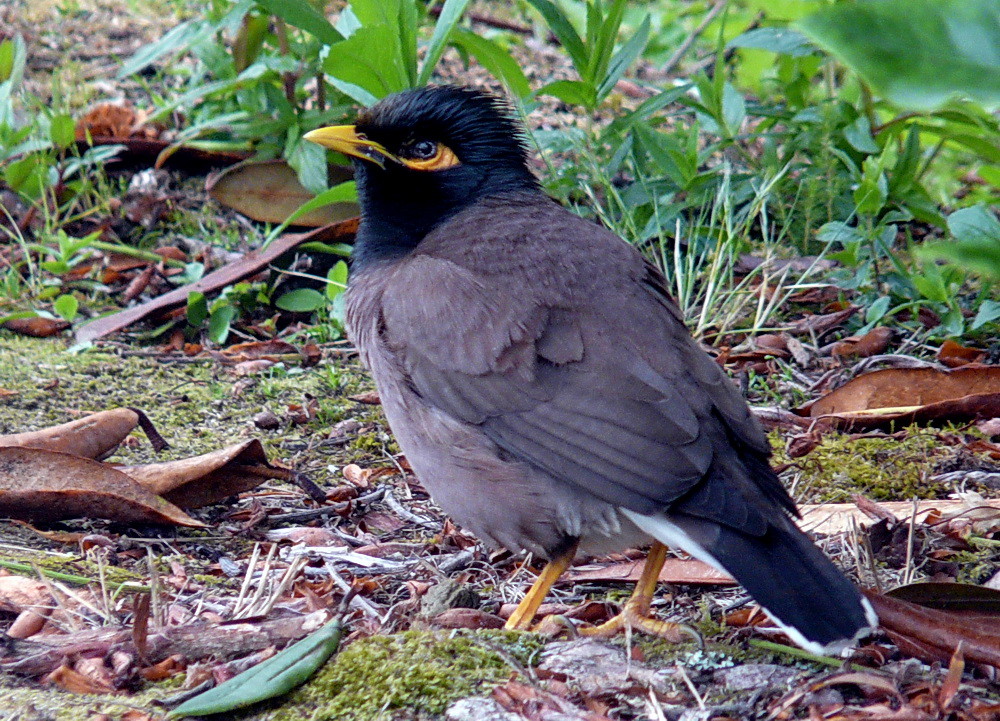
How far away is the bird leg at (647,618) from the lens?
2717mm

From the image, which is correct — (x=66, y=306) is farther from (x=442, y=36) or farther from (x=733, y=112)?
(x=733, y=112)

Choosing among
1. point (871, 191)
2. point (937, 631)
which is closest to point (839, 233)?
point (871, 191)

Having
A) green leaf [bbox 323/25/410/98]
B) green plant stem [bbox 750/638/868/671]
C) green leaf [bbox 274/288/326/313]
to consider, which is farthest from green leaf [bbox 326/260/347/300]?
green plant stem [bbox 750/638/868/671]

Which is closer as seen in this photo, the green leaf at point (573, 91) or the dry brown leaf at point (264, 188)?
the green leaf at point (573, 91)

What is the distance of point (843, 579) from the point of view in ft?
8.34

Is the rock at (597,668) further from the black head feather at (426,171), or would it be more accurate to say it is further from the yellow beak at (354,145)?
the yellow beak at (354,145)

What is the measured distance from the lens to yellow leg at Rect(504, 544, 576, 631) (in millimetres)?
2996

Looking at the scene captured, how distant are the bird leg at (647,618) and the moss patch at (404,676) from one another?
0.32m

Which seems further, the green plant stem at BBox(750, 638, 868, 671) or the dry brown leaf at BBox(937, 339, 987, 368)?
the dry brown leaf at BBox(937, 339, 987, 368)

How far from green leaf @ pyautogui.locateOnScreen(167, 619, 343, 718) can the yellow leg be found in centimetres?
62

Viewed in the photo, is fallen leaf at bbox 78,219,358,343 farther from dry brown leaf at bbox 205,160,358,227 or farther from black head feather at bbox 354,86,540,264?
black head feather at bbox 354,86,540,264

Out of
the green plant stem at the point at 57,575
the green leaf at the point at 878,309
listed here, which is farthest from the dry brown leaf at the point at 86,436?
the green leaf at the point at 878,309

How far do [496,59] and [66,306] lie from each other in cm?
225

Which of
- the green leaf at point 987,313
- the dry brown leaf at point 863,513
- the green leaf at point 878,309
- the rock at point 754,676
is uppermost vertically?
the green leaf at point 987,313
